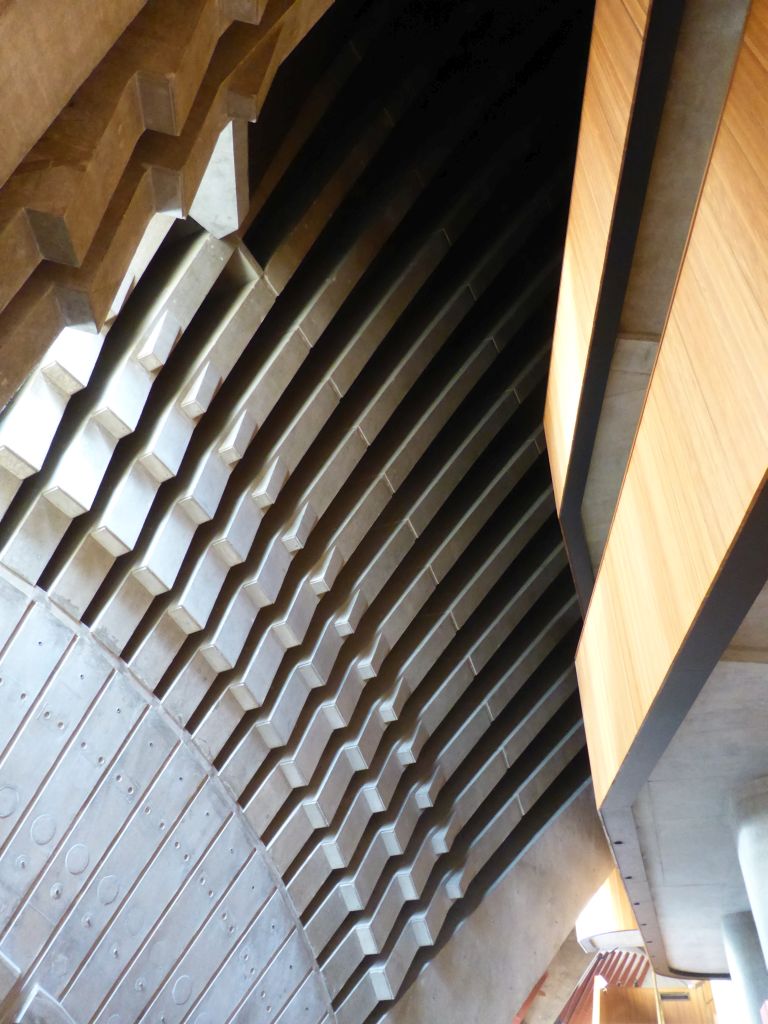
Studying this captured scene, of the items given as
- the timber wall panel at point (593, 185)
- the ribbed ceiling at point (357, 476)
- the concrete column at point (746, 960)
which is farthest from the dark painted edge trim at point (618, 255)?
the concrete column at point (746, 960)

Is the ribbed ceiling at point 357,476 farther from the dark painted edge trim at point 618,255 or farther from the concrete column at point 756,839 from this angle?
the concrete column at point 756,839

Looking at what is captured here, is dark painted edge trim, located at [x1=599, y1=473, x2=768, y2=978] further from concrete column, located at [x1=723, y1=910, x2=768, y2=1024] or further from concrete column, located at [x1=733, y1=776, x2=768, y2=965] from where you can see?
concrete column, located at [x1=723, y1=910, x2=768, y2=1024]

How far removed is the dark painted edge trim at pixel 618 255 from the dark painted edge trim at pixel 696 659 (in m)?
1.71

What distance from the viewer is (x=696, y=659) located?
139 inches

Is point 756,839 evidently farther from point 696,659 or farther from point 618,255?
point 618,255

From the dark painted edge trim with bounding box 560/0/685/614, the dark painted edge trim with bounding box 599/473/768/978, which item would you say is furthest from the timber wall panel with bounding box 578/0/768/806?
the dark painted edge trim with bounding box 560/0/685/614

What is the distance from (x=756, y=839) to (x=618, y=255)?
264cm

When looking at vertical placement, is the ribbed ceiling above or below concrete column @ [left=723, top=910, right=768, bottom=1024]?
above

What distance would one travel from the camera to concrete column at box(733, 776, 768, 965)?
464cm

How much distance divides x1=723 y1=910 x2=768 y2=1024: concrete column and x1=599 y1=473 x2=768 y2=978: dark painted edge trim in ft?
5.63

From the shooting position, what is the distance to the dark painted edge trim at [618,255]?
11.8 ft

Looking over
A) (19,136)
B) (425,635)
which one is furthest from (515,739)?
(19,136)

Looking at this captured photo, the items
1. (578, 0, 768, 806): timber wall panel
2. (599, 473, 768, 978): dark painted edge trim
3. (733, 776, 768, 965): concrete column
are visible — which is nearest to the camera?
(578, 0, 768, 806): timber wall panel

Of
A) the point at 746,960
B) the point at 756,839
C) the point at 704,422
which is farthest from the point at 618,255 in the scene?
the point at 746,960
